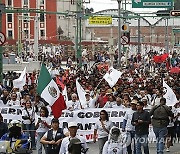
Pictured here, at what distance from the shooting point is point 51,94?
44.2 ft

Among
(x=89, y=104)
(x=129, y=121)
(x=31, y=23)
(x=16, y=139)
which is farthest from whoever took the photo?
(x=31, y=23)

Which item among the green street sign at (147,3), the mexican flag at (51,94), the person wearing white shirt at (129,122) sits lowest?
the person wearing white shirt at (129,122)

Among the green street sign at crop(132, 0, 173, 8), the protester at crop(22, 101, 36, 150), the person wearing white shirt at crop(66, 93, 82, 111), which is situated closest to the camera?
the protester at crop(22, 101, 36, 150)

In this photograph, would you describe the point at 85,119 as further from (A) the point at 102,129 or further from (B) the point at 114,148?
(B) the point at 114,148

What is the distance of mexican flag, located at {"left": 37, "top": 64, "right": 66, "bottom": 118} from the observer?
13.3 metres

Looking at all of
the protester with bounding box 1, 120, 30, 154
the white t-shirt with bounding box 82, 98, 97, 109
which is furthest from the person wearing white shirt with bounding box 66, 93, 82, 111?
the protester with bounding box 1, 120, 30, 154

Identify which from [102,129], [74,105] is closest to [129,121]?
[102,129]

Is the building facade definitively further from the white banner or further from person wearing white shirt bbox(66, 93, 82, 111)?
the white banner

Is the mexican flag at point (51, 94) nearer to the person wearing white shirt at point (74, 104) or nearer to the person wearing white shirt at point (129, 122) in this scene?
the person wearing white shirt at point (129, 122)

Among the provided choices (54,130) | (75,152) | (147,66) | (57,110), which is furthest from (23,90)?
(147,66)

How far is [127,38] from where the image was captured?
34438 mm

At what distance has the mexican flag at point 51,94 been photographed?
13.3m

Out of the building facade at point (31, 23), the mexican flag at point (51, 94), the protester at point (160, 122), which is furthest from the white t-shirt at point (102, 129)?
the building facade at point (31, 23)

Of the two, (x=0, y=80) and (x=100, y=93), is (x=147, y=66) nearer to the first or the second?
(x=0, y=80)
